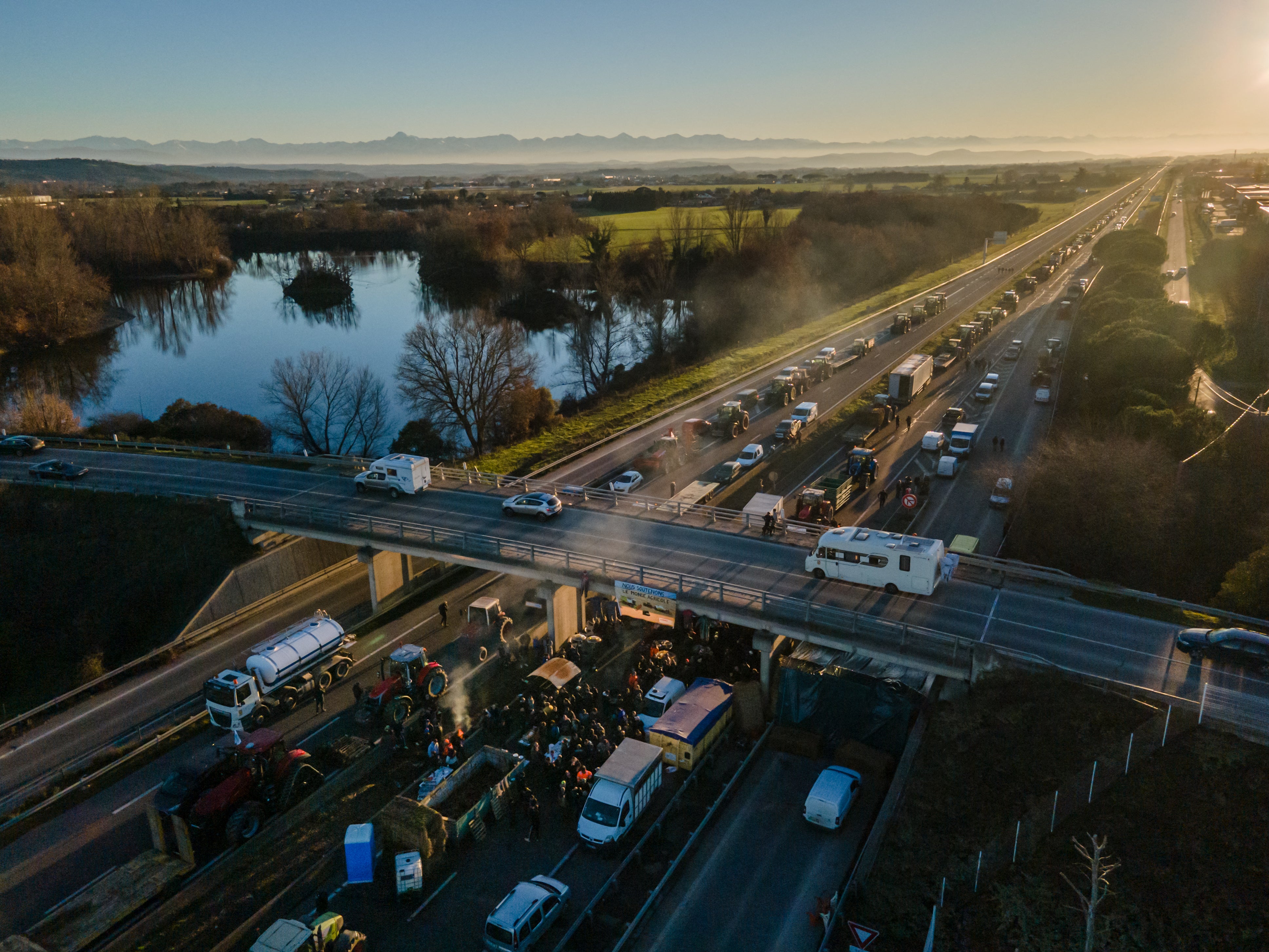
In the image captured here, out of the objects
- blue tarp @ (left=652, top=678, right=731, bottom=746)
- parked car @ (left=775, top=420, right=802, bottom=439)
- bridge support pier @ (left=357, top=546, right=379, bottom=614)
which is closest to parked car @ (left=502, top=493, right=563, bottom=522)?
bridge support pier @ (left=357, top=546, right=379, bottom=614)

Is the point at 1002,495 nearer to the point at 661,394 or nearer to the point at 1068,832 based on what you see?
the point at 1068,832

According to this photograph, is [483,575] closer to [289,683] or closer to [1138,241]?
[289,683]

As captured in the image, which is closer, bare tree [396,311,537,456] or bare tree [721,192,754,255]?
bare tree [396,311,537,456]

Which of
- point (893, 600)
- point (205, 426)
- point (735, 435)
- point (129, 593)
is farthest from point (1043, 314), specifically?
point (129, 593)

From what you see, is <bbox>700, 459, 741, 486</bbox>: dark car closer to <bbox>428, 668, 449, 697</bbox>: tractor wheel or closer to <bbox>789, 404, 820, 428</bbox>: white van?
<bbox>789, 404, 820, 428</bbox>: white van

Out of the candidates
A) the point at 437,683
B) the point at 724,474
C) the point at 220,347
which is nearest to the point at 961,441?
the point at 724,474

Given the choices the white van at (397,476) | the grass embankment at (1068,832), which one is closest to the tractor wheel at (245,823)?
the grass embankment at (1068,832)
